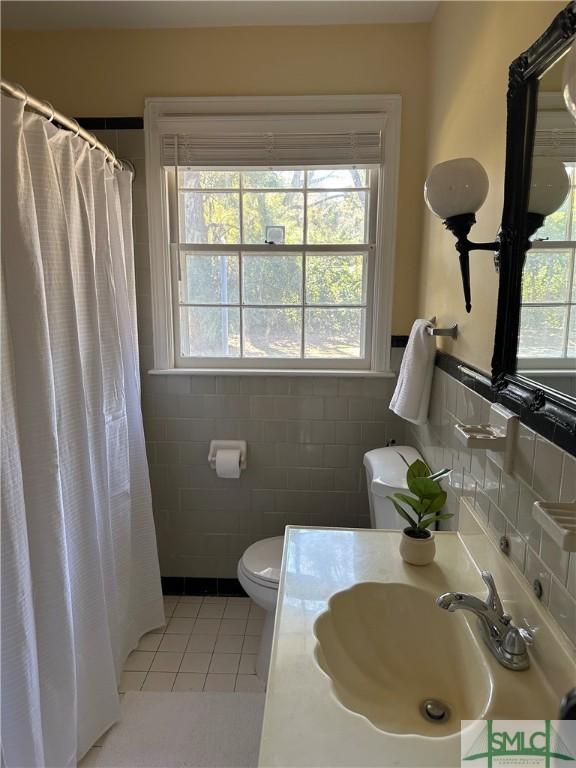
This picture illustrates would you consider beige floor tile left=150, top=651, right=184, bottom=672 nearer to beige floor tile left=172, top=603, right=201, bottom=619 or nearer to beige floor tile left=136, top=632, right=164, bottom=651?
beige floor tile left=136, top=632, right=164, bottom=651

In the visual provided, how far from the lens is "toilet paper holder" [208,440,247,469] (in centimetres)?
228

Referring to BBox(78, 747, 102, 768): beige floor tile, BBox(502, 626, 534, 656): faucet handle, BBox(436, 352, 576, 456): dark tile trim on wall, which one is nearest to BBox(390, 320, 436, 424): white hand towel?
BBox(436, 352, 576, 456): dark tile trim on wall

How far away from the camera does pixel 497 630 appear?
965 millimetres

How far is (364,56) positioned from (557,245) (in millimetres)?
1545

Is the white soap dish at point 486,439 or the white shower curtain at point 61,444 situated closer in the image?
the white soap dish at point 486,439

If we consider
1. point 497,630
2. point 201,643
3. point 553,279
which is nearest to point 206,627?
point 201,643

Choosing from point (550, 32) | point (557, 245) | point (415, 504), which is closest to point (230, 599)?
point (415, 504)

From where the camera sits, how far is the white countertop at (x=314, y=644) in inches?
30.2

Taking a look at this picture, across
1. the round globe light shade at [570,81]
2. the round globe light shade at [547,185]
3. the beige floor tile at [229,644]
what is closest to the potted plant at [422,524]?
the round globe light shade at [547,185]

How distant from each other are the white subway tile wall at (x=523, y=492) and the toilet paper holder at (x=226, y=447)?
992 millimetres

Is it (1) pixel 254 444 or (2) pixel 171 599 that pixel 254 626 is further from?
(1) pixel 254 444

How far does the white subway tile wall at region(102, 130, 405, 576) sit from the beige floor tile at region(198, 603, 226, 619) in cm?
23

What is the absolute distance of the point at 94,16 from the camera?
1.97 metres

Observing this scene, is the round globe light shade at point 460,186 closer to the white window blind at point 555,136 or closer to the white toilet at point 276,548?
the white window blind at point 555,136
